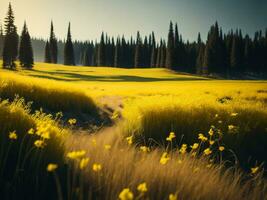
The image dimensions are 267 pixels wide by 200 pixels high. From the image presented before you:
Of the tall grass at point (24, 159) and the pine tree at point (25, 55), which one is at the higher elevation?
the pine tree at point (25, 55)

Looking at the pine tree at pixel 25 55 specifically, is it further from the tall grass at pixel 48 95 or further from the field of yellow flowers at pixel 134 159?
the field of yellow flowers at pixel 134 159

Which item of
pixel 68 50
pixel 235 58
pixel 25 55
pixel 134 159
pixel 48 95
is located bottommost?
pixel 134 159

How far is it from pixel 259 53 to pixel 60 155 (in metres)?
93.6

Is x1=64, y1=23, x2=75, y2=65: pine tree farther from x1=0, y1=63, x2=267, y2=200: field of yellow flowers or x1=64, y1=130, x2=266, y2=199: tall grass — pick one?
x1=64, y1=130, x2=266, y2=199: tall grass

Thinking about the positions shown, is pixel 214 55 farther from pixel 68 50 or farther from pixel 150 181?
pixel 150 181

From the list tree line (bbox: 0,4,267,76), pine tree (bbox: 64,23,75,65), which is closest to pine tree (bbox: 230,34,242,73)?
tree line (bbox: 0,4,267,76)

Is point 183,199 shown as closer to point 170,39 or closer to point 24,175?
point 24,175

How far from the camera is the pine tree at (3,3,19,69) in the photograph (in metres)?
51.7

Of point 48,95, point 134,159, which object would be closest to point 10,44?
point 48,95

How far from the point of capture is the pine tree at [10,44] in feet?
170

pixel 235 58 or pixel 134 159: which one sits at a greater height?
pixel 235 58

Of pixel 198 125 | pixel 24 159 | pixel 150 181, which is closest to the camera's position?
pixel 24 159

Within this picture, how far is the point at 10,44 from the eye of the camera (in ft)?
173

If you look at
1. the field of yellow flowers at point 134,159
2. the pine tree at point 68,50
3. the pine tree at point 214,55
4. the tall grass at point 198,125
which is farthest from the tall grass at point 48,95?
the pine tree at point 68,50
